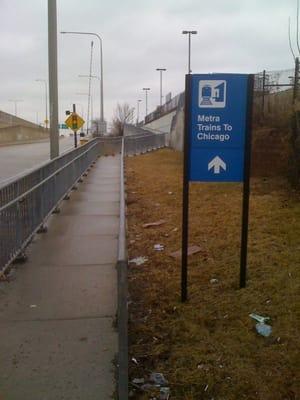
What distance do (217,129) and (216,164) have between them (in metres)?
0.35

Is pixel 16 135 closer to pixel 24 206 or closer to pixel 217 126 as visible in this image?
pixel 24 206

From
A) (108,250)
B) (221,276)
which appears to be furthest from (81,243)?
(221,276)

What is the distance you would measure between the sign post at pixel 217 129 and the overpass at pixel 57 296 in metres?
0.91

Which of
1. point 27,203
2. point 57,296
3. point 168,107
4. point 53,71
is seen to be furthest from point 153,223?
point 168,107

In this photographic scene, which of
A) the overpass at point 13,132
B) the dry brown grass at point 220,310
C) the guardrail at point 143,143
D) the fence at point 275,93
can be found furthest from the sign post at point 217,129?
the overpass at point 13,132

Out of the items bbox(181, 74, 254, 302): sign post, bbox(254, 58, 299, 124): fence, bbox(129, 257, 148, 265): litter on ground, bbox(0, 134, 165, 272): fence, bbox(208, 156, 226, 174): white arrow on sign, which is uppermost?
bbox(254, 58, 299, 124): fence

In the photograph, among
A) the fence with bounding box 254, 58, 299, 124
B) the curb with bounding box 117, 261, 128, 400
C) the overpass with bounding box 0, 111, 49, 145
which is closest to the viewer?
the curb with bounding box 117, 261, 128, 400

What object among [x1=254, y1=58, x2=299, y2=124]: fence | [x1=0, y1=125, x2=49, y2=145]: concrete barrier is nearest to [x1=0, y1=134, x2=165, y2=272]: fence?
[x1=254, y1=58, x2=299, y2=124]: fence

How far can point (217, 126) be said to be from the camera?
17.9 feet

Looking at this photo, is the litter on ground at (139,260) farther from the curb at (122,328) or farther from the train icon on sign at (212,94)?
the curb at (122,328)

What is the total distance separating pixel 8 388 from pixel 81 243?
460 cm

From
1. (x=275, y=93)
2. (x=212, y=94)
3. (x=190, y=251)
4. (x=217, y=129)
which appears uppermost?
(x=275, y=93)

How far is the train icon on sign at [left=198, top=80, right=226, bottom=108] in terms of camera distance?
534 cm

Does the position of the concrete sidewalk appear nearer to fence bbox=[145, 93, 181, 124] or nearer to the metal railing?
the metal railing
